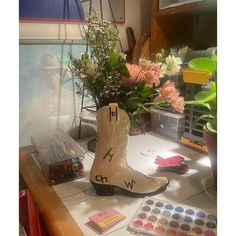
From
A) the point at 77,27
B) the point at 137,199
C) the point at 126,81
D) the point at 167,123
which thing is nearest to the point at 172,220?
the point at 137,199

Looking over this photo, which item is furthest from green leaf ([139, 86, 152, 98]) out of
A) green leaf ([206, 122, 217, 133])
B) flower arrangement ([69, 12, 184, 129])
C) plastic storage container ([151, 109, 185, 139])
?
plastic storage container ([151, 109, 185, 139])

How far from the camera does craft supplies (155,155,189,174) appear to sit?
2.95ft

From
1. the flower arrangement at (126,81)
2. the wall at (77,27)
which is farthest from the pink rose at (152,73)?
the wall at (77,27)

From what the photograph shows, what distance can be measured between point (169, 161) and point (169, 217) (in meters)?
0.32

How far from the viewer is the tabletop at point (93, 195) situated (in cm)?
65

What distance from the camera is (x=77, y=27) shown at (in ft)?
3.98

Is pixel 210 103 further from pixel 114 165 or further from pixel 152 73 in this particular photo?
pixel 114 165

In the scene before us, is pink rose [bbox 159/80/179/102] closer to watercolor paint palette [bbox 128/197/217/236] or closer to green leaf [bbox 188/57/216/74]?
green leaf [bbox 188/57/216/74]

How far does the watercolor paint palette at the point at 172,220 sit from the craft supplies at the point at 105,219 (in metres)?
0.04

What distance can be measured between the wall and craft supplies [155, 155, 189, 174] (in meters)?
0.69

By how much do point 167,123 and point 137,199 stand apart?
1.84ft

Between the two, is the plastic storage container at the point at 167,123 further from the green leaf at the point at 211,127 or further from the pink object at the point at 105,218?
the pink object at the point at 105,218
